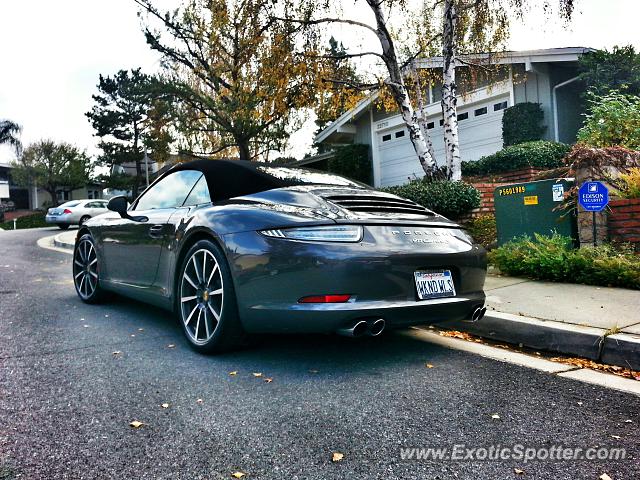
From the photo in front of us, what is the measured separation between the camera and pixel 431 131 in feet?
57.0

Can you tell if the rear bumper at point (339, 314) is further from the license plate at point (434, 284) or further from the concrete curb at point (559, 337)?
the concrete curb at point (559, 337)

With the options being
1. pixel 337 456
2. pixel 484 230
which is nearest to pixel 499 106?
pixel 484 230

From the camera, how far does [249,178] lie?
376 centimetres

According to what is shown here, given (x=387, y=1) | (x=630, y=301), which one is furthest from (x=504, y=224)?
(x=387, y=1)

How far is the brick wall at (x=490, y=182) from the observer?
9.11 m

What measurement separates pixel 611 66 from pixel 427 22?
18.6 ft

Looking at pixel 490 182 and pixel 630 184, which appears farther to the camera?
pixel 490 182

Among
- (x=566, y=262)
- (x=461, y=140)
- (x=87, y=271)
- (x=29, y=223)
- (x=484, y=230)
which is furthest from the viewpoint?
(x=29, y=223)

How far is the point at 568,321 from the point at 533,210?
280cm

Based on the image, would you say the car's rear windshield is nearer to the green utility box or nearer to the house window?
the green utility box

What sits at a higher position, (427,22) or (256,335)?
(427,22)

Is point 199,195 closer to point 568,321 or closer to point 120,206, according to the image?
point 120,206

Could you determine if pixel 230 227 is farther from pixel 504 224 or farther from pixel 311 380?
pixel 504 224

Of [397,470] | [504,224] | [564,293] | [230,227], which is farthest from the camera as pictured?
[504,224]
